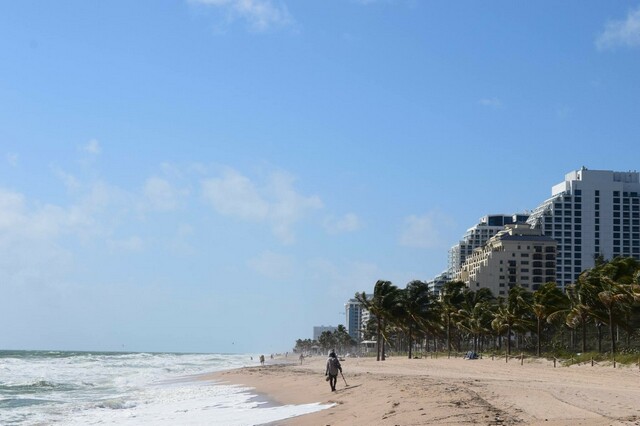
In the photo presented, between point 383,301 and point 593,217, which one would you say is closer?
point 383,301

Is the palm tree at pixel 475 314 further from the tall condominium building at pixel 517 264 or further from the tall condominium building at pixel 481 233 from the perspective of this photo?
the tall condominium building at pixel 481 233

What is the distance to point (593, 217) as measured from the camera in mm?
168375

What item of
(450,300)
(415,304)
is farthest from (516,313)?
(450,300)

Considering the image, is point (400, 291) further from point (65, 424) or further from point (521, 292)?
point (65, 424)

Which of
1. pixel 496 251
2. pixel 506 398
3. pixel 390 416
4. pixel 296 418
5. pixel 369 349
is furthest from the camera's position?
pixel 369 349

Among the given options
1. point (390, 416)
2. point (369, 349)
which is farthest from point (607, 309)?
point (369, 349)

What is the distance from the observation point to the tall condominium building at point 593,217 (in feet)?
547

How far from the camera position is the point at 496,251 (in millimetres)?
149375

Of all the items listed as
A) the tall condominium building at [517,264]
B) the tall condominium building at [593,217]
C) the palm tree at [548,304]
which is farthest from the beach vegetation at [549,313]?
the tall condominium building at [593,217]

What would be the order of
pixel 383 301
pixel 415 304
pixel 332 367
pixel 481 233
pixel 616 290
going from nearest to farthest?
pixel 332 367 < pixel 616 290 < pixel 383 301 < pixel 415 304 < pixel 481 233

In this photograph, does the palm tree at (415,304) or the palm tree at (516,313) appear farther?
the palm tree at (415,304)

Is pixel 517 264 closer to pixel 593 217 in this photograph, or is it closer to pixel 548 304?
pixel 593 217

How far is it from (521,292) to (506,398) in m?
56.7

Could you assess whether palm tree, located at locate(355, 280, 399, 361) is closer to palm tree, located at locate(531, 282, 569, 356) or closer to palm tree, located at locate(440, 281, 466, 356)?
palm tree, located at locate(440, 281, 466, 356)
